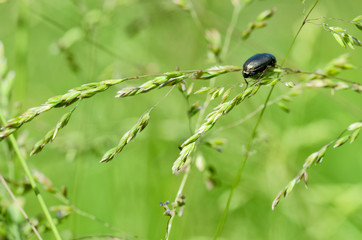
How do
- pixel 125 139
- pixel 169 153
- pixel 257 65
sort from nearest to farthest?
1. pixel 125 139
2. pixel 257 65
3. pixel 169 153

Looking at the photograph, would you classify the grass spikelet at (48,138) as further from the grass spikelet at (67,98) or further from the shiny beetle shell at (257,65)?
the shiny beetle shell at (257,65)

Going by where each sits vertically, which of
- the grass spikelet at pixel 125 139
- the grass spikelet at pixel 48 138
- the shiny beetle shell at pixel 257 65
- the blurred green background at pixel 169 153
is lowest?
the blurred green background at pixel 169 153

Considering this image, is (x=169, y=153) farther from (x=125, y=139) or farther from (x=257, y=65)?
(x=125, y=139)

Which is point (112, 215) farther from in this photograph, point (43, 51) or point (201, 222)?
point (43, 51)

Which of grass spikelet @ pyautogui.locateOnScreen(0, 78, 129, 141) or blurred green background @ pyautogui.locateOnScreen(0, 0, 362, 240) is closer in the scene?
grass spikelet @ pyautogui.locateOnScreen(0, 78, 129, 141)

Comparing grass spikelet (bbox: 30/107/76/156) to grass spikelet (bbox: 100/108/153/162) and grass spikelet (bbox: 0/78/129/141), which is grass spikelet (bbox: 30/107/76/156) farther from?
grass spikelet (bbox: 100/108/153/162)

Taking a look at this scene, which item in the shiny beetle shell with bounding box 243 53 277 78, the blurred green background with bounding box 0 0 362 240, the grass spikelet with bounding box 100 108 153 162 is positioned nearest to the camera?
the grass spikelet with bounding box 100 108 153 162

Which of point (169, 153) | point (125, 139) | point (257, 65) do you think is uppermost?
point (125, 139)

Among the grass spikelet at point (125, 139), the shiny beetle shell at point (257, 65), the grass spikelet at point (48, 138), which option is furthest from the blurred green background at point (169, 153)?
the grass spikelet at point (125, 139)

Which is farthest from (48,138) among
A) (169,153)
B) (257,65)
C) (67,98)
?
(169,153)

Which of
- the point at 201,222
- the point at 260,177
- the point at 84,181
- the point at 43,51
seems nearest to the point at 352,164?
the point at 260,177

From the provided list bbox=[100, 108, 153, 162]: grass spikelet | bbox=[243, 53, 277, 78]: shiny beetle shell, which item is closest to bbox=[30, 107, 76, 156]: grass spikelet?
bbox=[100, 108, 153, 162]: grass spikelet
